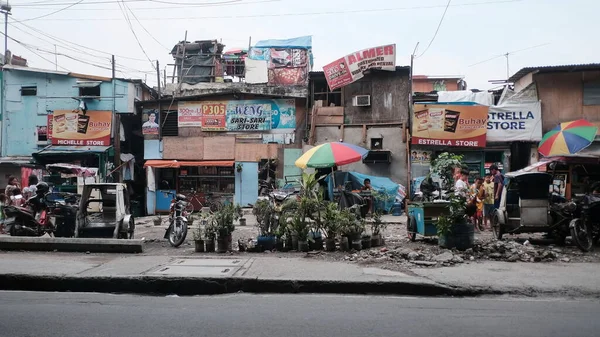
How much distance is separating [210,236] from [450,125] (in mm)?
13769

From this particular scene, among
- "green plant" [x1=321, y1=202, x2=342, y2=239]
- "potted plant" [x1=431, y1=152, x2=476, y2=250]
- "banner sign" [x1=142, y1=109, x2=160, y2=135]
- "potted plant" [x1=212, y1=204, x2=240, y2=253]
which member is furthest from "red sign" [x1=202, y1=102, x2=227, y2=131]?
"potted plant" [x1=431, y1=152, x2=476, y2=250]

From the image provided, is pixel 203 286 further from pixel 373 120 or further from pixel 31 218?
pixel 373 120

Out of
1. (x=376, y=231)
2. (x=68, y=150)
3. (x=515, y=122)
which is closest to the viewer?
(x=376, y=231)

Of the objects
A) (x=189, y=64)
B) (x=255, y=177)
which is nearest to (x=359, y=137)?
(x=255, y=177)

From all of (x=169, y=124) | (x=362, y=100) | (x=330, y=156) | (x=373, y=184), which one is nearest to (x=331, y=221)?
(x=330, y=156)

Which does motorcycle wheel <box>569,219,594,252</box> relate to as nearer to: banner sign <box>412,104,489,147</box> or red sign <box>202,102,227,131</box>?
banner sign <box>412,104,489,147</box>

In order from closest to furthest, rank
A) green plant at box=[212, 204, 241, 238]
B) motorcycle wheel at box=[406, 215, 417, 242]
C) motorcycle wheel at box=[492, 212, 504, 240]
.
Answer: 1. green plant at box=[212, 204, 241, 238]
2. motorcycle wheel at box=[492, 212, 504, 240]
3. motorcycle wheel at box=[406, 215, 417, 242]

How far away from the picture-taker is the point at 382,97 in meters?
21.0

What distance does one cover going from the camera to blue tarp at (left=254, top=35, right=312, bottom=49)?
2415 centimetres

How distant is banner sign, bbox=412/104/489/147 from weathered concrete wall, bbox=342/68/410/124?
3.31 feet

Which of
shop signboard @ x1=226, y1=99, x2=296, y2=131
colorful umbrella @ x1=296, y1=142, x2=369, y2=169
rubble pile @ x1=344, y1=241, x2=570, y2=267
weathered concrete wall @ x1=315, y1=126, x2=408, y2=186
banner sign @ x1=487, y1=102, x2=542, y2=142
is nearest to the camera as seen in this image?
rubble pile @ x1=344, y1=241, x2=570, y2=267

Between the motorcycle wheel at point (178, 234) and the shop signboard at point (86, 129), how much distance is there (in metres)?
13.6

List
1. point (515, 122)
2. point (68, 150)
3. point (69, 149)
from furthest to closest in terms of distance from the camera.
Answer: point (69, 149) → point (68, 150) → point (515, 122)

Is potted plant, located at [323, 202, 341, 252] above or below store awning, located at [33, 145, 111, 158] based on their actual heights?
below
